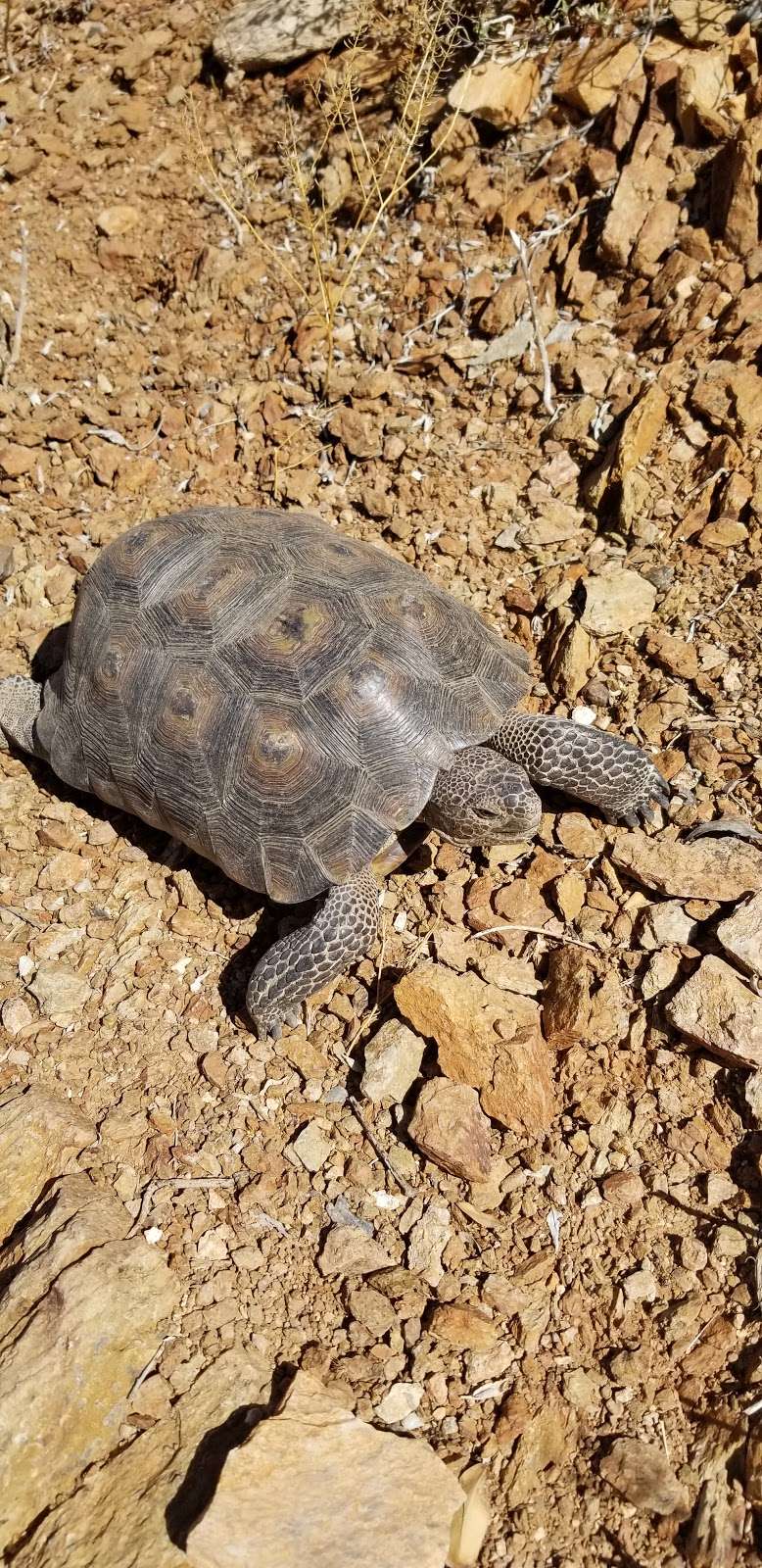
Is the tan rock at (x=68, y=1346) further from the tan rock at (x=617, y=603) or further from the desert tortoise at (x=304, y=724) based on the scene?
the tan rock at (x=617, y=603)

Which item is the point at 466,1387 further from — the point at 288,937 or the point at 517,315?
the point at 517,315

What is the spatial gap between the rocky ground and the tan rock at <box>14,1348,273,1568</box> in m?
0.01

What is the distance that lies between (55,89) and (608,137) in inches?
160

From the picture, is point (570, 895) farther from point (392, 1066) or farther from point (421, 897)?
point (392, 1066)

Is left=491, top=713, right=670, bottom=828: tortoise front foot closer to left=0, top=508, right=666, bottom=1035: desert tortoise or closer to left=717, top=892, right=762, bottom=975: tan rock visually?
left=0, top=508, right=666, bottom=1035: desert tortoise

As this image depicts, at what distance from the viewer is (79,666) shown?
4379 millimetres

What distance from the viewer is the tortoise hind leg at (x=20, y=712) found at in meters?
4.74

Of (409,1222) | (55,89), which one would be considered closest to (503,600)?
(409,1222)

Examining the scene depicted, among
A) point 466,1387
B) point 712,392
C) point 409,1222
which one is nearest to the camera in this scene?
point 466,1387

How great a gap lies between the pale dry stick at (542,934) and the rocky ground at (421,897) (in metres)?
0.02

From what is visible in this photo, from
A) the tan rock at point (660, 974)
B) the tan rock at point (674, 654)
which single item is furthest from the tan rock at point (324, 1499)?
the tan rock at point (674, 654)

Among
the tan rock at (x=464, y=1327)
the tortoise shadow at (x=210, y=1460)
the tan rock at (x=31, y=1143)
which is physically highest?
the tan rock at (x=464, y=1327)

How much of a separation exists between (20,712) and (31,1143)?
220 centimetres

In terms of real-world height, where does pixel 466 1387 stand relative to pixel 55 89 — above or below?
below
